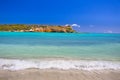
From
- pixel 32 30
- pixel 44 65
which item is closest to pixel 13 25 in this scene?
pixel 32 30

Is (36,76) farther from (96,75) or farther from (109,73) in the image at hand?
(109,73)

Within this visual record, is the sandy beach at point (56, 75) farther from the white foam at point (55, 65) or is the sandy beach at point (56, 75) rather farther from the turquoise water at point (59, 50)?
the turquoise water at point (59, 50)

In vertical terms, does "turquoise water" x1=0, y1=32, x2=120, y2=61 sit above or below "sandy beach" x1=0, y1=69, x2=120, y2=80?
below

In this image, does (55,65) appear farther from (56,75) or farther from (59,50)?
(59,50)

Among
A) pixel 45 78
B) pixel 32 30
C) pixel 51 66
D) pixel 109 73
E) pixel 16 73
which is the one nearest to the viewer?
pixel 45 78

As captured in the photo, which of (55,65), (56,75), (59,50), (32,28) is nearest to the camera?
(56,75)

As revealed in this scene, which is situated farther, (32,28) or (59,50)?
(32,28)

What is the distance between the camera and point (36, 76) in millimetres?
5930

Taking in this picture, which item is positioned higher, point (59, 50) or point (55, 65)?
point (55, 65)

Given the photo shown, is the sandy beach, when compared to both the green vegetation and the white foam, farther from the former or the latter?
the green vegetation

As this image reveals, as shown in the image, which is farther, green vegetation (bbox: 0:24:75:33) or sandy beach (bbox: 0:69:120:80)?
green vegetation (bbox: 0:24:75:33)

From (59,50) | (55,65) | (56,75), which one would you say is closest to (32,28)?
(59,50)

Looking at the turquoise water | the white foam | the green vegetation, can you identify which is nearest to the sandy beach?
the white foam

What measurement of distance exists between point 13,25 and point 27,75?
13553 centimetres
